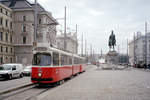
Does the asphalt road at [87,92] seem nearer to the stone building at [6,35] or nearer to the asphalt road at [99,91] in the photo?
the asphalt road at [99,91]

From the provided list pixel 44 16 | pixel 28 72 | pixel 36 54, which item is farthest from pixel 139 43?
pixel 36 54

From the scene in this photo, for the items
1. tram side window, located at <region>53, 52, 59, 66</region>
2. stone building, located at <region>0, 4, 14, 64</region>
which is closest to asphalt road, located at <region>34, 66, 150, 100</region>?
tram side window, located at <region>53, 52, 59, 66</region>

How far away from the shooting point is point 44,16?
58.9 meters

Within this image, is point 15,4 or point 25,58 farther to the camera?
point 15,4

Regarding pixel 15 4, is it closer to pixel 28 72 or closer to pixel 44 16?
pixel 44 16

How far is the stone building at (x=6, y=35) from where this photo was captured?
175 ft

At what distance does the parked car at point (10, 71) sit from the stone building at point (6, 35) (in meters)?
30.7

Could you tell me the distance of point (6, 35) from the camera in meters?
57.2

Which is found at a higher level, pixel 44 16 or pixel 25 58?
pixel 44 16

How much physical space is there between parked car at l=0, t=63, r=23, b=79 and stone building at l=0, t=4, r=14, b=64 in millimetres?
30688

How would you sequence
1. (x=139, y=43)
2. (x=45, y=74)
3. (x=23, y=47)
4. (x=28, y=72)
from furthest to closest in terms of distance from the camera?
(x=139, y=43), (x=23, y=47), (x=28, y=72), (x=45, y=74)

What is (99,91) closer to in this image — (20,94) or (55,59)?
(55,59)

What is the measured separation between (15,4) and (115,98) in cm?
5904

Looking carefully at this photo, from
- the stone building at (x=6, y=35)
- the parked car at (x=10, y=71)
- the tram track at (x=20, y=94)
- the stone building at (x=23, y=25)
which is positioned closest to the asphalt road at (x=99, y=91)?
A: the tram track at (x=20, y=94)
